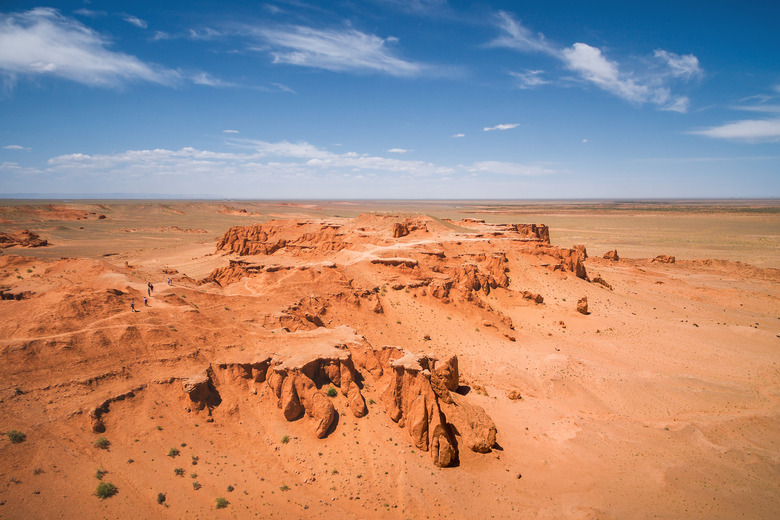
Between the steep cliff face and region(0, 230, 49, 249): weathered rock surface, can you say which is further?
region(0, 230, 49, 249): weathered rock surface

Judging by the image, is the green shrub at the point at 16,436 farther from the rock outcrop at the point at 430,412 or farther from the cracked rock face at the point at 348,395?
the rock outcrop at the point at 430,412

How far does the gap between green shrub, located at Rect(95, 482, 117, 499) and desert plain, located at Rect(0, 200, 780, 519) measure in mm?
61

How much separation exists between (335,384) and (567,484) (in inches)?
331

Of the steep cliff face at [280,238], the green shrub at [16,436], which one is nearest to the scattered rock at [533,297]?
the steep cliff face at [280,238]

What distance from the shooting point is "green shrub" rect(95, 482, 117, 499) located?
873cm

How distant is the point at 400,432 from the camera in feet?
41.5

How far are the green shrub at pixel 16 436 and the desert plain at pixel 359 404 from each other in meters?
0.07

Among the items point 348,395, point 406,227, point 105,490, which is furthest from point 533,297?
point 105,490

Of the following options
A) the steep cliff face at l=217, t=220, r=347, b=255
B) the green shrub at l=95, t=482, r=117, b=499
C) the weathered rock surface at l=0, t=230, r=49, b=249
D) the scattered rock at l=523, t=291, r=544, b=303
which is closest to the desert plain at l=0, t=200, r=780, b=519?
the green shrub at l=95, t=482, r=117, b=499

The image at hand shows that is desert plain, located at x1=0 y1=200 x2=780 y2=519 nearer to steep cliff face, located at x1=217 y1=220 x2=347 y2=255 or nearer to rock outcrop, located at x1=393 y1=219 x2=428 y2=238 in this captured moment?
rock outcrop, located at x1=393 y1=219 x2=428 y2=238

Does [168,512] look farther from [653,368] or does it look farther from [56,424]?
[653,368]

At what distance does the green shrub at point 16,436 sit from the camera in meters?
9.13

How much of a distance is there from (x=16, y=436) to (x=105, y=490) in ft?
9.26

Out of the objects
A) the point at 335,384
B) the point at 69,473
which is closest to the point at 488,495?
the point at 335,384
